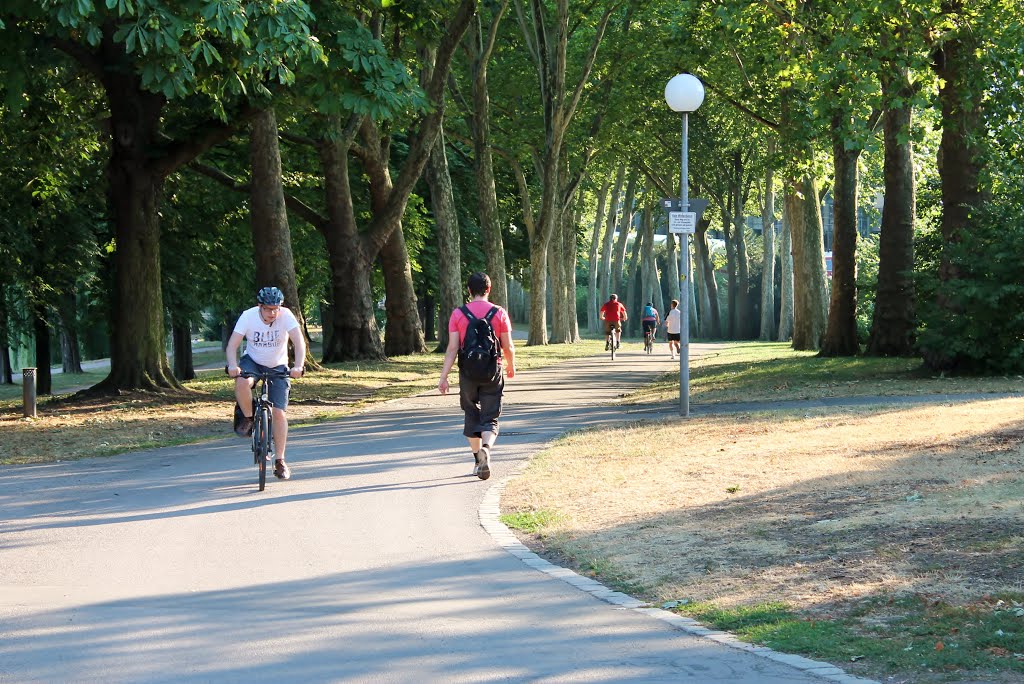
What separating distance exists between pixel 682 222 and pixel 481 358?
602 centimetres

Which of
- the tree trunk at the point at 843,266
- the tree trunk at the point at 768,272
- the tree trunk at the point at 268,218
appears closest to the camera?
the tree trunk at the point at 268,218

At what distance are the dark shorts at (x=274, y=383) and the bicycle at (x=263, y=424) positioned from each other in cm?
3

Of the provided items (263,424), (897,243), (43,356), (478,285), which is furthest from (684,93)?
(43,356)

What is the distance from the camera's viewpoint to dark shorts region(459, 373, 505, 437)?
41.0ft

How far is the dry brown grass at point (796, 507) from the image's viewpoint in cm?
764

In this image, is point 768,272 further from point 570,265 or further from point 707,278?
point 570,265

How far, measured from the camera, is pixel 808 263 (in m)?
37.1

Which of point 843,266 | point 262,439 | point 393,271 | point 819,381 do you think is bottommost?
point 819,381

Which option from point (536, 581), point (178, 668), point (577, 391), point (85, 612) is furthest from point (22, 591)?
point (577, 391)

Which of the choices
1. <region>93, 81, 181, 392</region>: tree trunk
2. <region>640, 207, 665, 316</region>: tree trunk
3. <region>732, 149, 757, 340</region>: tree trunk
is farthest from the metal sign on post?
<region>640, 207, 665, 316</region>: tree trunk

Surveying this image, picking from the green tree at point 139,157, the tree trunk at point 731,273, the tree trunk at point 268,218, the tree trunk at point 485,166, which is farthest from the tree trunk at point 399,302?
the tree trunk at point 731,273

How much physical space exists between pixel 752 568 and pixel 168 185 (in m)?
26.7

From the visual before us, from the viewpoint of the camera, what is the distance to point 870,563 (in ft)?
25.9

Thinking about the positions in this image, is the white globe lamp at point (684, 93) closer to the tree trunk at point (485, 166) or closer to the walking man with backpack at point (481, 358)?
the walking man with backpack at point (481, 358)
